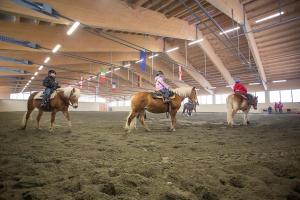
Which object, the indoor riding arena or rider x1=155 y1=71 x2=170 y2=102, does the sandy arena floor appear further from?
rider x1=155 y1=71 x2=170 y2=102

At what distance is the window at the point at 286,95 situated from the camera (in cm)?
2555

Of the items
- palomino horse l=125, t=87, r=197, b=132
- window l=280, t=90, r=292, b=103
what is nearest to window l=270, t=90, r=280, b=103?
window l=280, t=90, r=292, b=103

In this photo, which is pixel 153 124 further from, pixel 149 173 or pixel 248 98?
pixel 149 173

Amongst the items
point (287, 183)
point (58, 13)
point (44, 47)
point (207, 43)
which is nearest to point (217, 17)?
point (207, 43)

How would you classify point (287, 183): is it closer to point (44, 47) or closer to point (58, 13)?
point (58, 13)

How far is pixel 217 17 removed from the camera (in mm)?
16234

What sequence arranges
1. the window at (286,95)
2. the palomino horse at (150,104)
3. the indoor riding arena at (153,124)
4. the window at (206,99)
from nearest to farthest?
the indoor riding arena at (153,124) → the palomino horse at (150,104) → the window at (286,95) → the window at (206,99)

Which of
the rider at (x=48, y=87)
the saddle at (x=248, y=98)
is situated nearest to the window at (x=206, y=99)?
the saddle at (x=248, y=98)

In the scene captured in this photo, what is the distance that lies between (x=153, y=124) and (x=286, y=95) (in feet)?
77.8

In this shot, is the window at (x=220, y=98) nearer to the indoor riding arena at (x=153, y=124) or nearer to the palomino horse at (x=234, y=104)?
the indoor riding arena at (x=153, y=124)

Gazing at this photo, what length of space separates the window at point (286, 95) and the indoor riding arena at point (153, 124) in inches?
4.4

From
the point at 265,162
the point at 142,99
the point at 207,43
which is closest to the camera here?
the point at 265,162

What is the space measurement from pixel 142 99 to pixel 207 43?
15748mm

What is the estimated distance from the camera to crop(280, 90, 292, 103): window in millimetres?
25545
